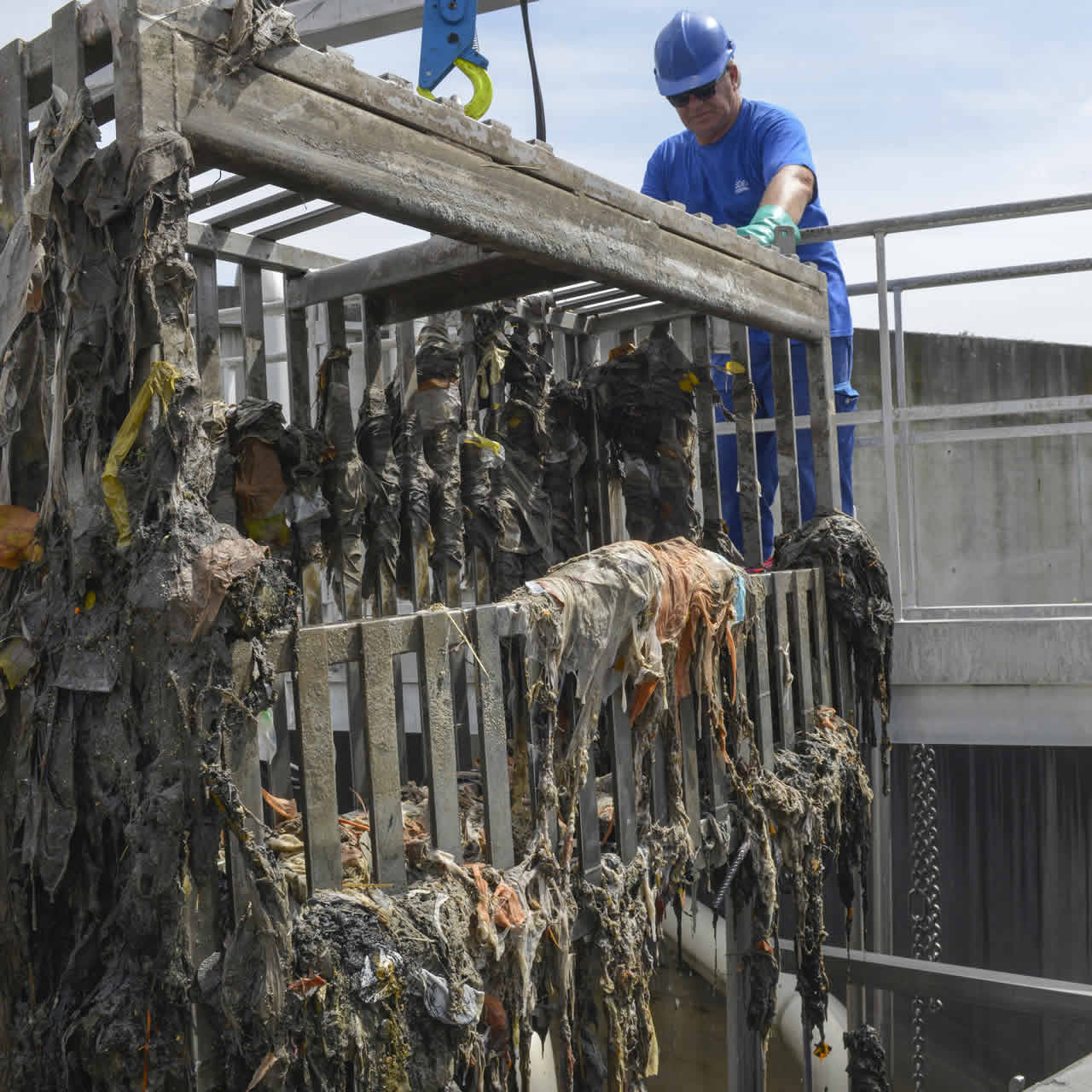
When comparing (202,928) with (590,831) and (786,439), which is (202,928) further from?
(786,439)

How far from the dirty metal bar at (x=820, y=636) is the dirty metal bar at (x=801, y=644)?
0.13 metres

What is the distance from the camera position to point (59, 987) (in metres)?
2.30

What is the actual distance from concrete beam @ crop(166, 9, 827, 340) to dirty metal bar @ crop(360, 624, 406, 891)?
3.47ft

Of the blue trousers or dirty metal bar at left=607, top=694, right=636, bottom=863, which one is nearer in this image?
dirty metal bar at left=607, top=694, right=636, bottom=863

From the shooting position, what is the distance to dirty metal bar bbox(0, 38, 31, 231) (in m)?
2.60

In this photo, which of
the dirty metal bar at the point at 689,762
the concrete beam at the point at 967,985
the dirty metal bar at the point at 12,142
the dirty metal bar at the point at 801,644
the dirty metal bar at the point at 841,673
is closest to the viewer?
the dirty metal bar at the point at 12,142

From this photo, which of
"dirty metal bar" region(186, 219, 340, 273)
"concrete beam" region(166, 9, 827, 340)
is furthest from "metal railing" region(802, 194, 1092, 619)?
"dirty metal bar" region(186, 219, 340, 273)

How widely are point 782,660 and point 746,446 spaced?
4.14 feet

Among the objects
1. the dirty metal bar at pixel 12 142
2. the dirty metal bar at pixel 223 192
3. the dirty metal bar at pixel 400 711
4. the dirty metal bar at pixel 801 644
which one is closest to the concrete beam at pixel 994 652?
the dirty metal bar at pixel 801 644

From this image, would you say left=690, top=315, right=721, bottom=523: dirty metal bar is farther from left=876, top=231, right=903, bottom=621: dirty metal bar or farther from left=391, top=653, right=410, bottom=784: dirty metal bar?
left=391, top=653, right=410, bottom=784: dirty metal bar

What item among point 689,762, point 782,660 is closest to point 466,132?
point 689,762

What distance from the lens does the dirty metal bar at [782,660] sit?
4.54 metres

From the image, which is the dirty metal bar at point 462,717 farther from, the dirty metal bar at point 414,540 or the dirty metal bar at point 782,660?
the dirty metal bar at point 782,660

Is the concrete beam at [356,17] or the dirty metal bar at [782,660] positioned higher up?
the concrete beam at [356,17]
